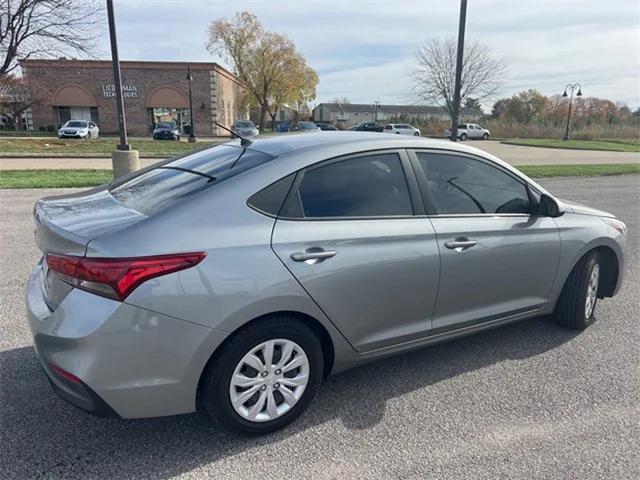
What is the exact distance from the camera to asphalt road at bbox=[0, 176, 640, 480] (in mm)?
2338

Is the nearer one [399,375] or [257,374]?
[257,374]

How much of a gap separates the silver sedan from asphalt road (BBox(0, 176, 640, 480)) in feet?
0.89

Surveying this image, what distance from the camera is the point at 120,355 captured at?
2111 mm

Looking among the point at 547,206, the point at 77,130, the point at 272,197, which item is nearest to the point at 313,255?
the point at 272,197

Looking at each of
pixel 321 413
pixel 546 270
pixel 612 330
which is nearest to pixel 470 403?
pixel 321 413

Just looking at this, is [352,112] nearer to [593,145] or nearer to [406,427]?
[593,145]

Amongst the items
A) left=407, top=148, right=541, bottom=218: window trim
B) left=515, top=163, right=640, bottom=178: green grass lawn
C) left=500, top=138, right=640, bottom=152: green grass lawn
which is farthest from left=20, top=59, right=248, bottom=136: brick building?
left=407, top=148, right=541, bottom=218: window trim

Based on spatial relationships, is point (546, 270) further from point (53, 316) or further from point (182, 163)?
point (53, 316)

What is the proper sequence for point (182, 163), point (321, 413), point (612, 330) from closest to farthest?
point (321, 413) → point (182, 163) → point (612, 330)

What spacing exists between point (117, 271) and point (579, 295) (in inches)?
139

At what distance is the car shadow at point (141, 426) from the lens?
2.30m

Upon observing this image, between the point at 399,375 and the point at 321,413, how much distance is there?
2.33 ft

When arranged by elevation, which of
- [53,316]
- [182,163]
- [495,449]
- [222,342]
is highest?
[182,163]

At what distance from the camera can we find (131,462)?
2.33 m
